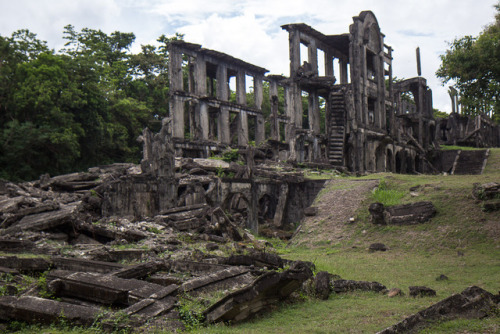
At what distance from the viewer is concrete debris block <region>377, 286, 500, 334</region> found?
19.6 ft

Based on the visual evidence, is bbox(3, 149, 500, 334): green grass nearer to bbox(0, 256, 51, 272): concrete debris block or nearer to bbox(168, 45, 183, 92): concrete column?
bbox(0, 256, 51, 272): concrete debris block

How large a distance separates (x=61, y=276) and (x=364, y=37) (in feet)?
89.9

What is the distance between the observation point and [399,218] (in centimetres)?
1477

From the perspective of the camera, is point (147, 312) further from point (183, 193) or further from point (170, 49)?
point (170, 49)

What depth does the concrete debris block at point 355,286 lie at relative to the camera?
8.23m

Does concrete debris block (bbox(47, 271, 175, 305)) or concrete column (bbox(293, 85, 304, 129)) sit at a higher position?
concrete column (bbox(293, 85, 304, 129))

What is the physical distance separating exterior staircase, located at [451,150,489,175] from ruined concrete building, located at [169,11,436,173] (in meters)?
4.02

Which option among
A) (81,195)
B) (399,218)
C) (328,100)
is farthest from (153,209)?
(328,100)

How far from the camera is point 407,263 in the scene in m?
11.6

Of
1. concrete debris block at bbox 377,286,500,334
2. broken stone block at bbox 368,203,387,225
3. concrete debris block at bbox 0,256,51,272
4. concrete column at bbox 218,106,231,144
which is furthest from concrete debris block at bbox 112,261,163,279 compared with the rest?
concrete column at bbox 218,106,231,144

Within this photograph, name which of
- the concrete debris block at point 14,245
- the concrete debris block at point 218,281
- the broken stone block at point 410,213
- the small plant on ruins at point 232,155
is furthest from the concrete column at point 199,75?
the concrete debris block at point 218,281

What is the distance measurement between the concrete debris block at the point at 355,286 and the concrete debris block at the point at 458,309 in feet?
6.05

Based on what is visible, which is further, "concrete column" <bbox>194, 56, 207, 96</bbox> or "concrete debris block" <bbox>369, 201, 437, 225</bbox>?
"concrete column" <bbox>194, 56, 207, 96</bbox>

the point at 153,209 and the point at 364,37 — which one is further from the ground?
the point at 364,37
